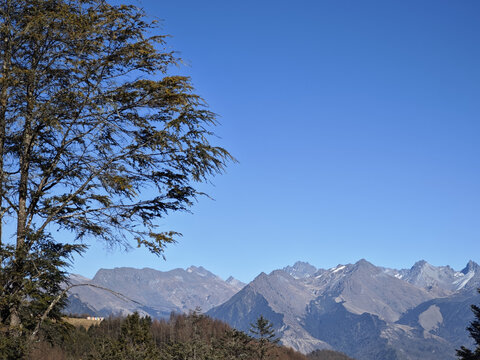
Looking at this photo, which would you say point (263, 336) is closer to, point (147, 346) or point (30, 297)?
point (147, 346)

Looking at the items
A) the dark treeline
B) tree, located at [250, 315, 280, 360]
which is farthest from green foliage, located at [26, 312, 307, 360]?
tree, located at [250, 315, 280, 360]

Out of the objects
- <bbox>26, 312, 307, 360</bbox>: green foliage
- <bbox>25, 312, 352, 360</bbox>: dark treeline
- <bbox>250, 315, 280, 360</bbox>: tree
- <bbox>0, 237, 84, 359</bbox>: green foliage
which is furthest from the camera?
<bbox>250, 315, 280, 360</bbox>: tree

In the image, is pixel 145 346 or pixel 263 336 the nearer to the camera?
pixel 145 346

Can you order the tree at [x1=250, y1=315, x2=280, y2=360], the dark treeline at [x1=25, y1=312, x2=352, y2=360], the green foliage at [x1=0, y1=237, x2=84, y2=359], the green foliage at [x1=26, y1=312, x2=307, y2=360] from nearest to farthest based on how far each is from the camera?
the green foliage at [x1=0, y1=237, x2=84, y2=359] < the dark treeline at [x1=25, y1=312, x2=352, y2=360] < the green foliage at [x1=26, y1=312, x2=307, y2=360] < the tree at [x1=250, y1=315, x2=280, y2=360]

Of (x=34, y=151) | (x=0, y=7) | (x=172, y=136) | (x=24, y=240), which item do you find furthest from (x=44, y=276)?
(x=0, y=7)

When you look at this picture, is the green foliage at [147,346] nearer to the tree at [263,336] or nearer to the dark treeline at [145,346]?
the dark treeline at [145,346]

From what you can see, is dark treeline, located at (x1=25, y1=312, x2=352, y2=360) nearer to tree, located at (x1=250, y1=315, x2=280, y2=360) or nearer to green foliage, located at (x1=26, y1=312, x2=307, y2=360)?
green foliage, located at (x1=26, y1=312, x2=307, y2=360)

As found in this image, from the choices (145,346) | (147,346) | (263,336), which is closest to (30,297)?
(147,346)

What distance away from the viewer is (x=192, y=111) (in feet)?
41.2

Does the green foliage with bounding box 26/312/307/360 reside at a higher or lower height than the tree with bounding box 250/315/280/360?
lower

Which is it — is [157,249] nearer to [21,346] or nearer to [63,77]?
[21,346]

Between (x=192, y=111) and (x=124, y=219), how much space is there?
3238mm

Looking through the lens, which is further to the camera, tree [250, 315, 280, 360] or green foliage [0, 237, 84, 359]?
tree [250, 315, 280, 360]

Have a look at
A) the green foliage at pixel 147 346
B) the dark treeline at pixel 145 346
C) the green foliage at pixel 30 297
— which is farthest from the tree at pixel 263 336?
the green foliage at pixel 30 297
